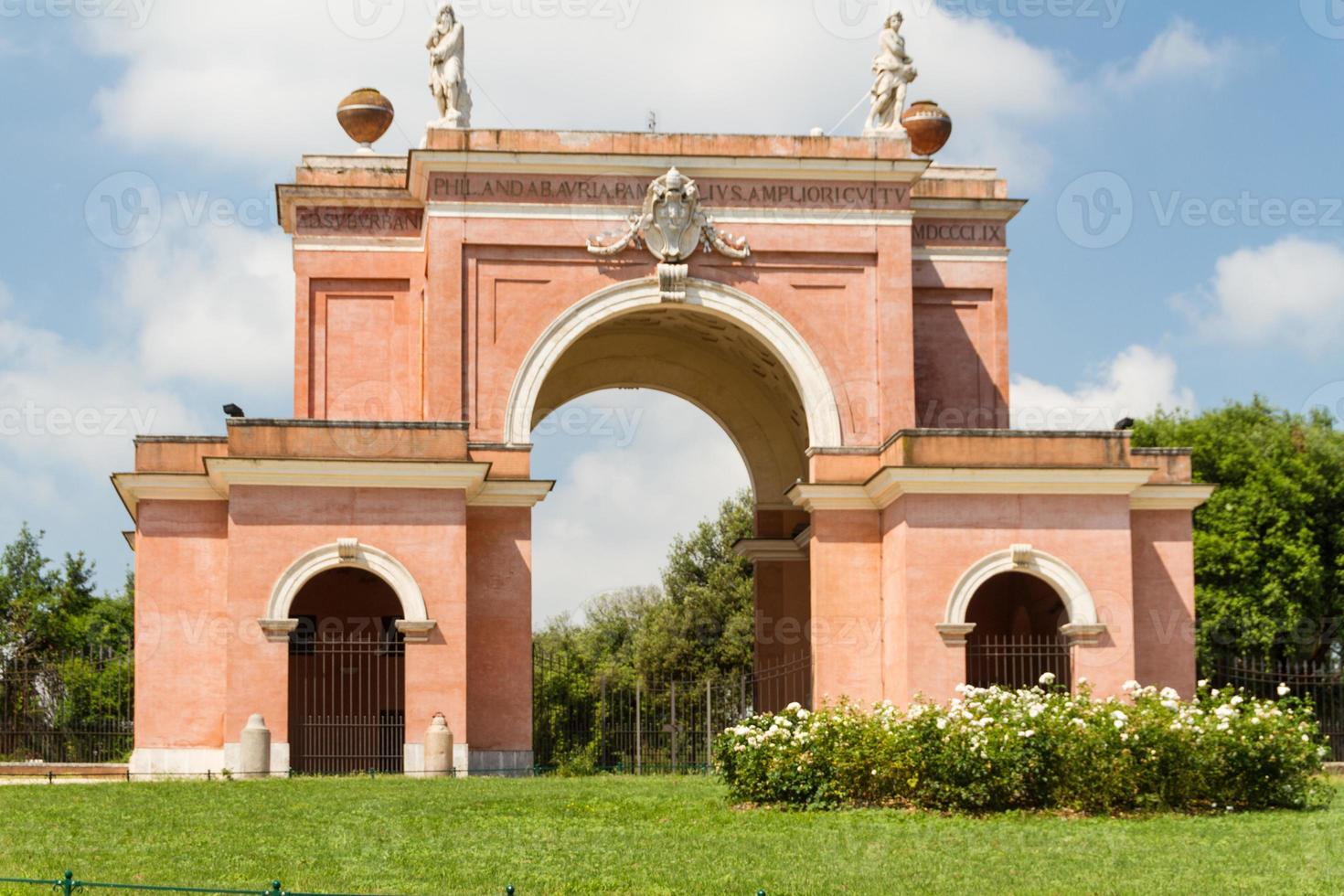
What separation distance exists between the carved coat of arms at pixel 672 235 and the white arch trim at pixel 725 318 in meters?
0.30

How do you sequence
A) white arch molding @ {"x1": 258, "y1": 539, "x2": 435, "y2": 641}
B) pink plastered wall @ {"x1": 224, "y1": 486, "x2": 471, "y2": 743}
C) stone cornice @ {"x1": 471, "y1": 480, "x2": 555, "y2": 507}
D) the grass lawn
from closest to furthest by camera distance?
the grass lawn
pink plastered wall @ {"x1": 224, "y1": 486, "x2": 471, "y2": 743}
white arch molding @ {"x1": 258, "y1": 539, "x2": 435, "y2": 641}
stone cornice @ {"x1": 471, "y1": 480, "x2": 555, "y2": 507}

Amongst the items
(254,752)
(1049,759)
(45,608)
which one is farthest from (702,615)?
(1049,759)

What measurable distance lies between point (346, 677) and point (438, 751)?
532 cm

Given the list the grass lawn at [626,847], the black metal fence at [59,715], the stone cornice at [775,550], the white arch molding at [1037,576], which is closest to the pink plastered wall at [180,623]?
the black metal fence at [59,715]

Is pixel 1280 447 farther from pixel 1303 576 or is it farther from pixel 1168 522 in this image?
pixel 1168 522

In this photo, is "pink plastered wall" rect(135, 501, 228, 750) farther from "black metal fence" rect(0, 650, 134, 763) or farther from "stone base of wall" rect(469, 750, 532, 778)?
"stone base of wall" rect(469, 750, 532, 778)

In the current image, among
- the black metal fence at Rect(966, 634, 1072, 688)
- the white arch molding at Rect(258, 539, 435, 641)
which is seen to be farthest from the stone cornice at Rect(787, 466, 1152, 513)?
the white arch molding at Rect(258, 539, 435, 641)

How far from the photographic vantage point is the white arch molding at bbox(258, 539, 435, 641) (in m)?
29.9

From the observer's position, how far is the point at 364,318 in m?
35.2

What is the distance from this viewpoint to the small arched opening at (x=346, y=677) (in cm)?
3131

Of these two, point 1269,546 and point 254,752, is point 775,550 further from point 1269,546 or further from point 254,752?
point 1269,546

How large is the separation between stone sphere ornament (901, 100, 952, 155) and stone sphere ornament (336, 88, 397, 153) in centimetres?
970

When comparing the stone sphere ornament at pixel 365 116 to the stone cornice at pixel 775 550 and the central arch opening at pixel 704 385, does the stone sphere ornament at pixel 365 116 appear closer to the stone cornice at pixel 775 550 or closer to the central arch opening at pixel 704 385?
the central arch opening at pixel 704 385

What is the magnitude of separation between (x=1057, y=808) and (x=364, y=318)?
18118 millimetres
